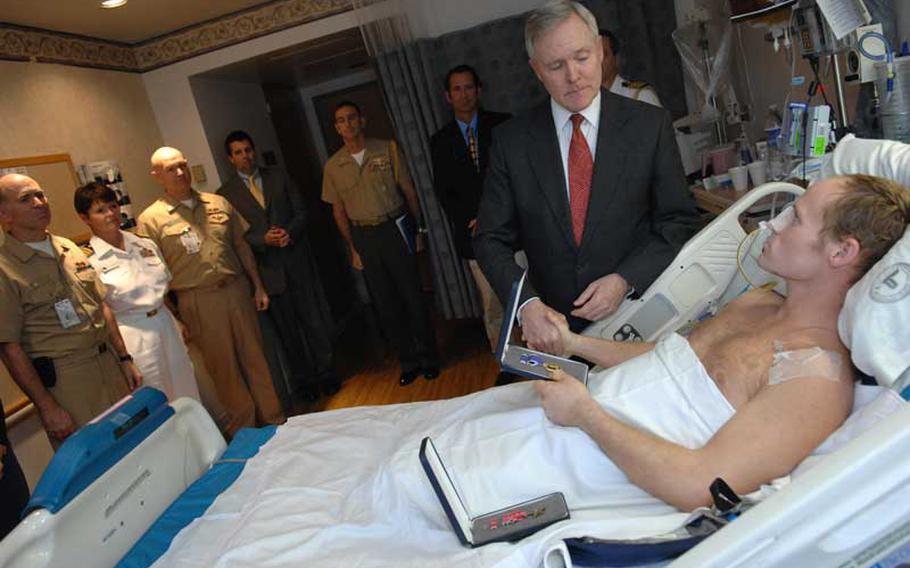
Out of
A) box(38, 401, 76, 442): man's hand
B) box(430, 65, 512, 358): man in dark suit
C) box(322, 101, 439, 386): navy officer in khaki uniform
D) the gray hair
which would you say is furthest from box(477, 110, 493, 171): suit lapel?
box(38, 401, 76, 442): man's hand

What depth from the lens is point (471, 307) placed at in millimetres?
3963

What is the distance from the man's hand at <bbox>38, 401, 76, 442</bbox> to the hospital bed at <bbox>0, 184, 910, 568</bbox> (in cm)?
105

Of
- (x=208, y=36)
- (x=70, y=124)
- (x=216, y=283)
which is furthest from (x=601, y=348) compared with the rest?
(x=208, y=36)

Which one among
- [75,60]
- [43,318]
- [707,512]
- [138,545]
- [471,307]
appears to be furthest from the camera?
[471,307]

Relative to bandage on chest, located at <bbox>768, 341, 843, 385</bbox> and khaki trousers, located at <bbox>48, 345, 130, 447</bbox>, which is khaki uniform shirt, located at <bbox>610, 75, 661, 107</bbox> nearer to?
bandage on chest, located at <bbox>768, 341, 843, 385</bbox>

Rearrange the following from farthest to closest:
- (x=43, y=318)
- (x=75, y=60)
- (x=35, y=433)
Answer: (x=75, y=60) < (x=35, y=433) < (x=43, y=318)

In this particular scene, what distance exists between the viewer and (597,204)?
1799mm

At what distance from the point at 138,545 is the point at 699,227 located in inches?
63.9

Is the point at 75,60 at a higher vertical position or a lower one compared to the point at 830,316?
higher

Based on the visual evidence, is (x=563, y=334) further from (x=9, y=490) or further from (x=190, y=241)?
(x=190, y=241)

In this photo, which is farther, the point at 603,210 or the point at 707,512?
the point at 603,210

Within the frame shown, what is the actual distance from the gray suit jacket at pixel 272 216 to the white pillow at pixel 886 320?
3271 mm

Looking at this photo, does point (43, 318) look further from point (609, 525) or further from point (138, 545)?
point (609, 525)

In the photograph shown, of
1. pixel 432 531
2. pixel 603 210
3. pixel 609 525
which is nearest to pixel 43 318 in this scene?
pixel 432 531
